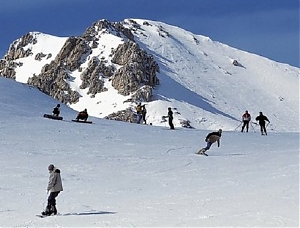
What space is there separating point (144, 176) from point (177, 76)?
137884 millimetres

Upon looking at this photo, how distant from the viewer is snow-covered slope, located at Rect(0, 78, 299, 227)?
14922mm

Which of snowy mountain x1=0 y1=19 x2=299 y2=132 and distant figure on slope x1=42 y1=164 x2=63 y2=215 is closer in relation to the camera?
distant figure on slope x1=42 y1=164 x2=63 y2=215

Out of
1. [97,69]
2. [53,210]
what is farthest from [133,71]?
[53,210]

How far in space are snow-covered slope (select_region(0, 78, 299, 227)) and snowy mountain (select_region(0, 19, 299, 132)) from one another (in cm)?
8733

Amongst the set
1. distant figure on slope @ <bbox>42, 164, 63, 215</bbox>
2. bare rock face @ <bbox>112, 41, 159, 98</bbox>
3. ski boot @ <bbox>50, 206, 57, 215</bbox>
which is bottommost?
ski boot @ <bbox>50, 206, 57, 215</bbox>

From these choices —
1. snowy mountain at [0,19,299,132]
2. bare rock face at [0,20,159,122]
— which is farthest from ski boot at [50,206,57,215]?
bare rock face at [0,20,159,122]

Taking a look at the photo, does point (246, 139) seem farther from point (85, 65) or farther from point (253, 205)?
point (85, 65)

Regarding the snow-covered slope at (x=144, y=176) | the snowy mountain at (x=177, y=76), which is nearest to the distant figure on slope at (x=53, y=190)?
the snow-covered slope at (x=144, y=176)

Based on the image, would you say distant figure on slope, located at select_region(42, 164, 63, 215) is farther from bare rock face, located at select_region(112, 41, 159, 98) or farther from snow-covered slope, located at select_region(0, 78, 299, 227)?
bare rock face, located at select_region(112, 41, 159, 98)

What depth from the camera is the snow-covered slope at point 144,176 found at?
14.9 meters

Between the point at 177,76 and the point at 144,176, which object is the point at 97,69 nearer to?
the point at 177,76

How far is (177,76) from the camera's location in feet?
521

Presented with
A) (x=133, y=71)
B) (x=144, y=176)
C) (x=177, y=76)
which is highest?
(x=177, y=76)

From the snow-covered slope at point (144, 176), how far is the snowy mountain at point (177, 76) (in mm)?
87325
